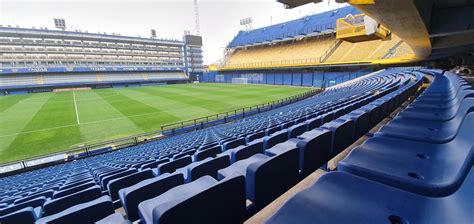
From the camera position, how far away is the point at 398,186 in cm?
108

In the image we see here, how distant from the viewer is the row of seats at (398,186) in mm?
799

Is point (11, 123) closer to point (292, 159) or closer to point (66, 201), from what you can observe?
point (66, 201)

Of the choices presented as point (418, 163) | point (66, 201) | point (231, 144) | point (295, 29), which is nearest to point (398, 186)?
point (418, 163)

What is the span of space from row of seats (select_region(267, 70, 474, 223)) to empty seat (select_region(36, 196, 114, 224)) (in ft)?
5.53

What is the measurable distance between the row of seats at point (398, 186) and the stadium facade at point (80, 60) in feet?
211

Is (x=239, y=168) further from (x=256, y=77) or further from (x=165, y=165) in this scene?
(x=256, y=77)

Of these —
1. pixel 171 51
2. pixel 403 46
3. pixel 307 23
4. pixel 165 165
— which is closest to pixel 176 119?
pixel 165 165

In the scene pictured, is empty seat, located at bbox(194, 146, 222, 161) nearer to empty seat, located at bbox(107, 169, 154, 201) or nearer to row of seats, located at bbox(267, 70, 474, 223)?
empty seat, located at bbox(107, 169, 154, 201)

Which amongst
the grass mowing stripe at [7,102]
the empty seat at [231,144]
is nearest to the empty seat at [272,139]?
the empty seat at [231,144]

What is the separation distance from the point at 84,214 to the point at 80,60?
73058 mm

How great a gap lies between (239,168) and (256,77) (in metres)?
49.8

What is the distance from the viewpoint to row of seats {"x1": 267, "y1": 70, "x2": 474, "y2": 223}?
0.80 m

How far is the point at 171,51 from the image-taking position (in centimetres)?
7581

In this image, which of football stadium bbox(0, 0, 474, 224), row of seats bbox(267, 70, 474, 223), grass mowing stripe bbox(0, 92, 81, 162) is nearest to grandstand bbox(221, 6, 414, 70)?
football stadium bbox(0, 0, 474, 224)
